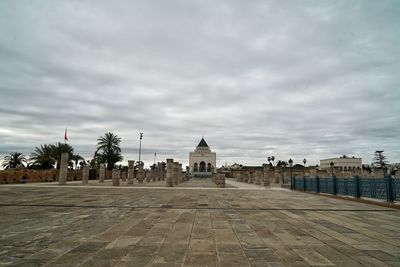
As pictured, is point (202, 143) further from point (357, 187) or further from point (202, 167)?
point (357, 187)

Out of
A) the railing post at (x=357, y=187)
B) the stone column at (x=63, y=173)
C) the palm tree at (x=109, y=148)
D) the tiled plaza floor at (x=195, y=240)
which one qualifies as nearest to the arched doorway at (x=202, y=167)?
the palm tree at (x=109, y=148)

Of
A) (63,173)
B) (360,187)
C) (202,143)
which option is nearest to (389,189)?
(360,187)

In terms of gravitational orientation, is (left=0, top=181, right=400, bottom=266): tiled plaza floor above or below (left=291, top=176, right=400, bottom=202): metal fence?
below

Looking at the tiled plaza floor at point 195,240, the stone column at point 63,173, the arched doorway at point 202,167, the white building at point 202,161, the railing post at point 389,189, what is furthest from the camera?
the arched doorway at point 202,167

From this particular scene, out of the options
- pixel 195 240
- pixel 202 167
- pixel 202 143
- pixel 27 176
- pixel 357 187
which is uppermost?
pixel 202 143

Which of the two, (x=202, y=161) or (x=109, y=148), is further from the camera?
(x=202, y=161)

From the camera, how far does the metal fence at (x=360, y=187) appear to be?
1323 cm

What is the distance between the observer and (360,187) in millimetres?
15836

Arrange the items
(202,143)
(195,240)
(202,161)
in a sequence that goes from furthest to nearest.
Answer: (202,143) → (202,161) → (195,240)

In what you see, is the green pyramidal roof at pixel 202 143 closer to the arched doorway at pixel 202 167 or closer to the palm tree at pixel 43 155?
the arched doorway at pixel 202 167

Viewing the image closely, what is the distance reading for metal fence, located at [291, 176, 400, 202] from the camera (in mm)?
13227

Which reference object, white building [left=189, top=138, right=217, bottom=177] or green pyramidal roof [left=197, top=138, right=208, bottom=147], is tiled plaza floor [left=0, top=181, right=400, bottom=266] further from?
green pyramidal roof [left=197, top=138, right=208, bottom=147]

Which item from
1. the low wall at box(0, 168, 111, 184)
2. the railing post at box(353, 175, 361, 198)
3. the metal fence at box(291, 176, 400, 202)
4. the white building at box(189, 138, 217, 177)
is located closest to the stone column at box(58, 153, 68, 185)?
the low wall at box(0, 168, 111, 184)

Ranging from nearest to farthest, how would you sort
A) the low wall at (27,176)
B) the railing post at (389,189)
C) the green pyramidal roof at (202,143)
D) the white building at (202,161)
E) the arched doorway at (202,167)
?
the railing post at (389,189)
the low wall at (27,176)
the white building at (202,161)
the arched doorway at (202,167)
the green pyramidal roof at (202,143)
